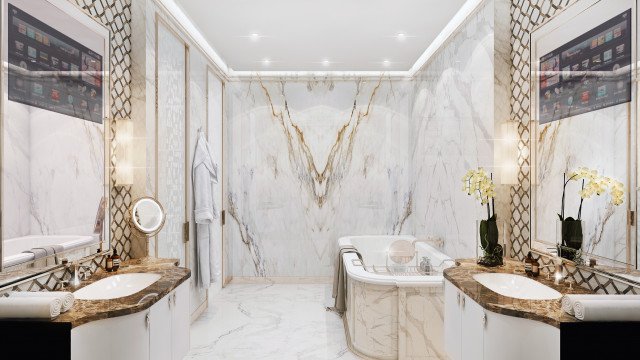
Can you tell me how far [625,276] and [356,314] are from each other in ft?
6.10

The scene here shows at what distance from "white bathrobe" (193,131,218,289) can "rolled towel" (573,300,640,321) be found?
2.93m

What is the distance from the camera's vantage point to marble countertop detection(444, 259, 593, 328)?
145 centimetres

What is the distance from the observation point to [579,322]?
1.36 m

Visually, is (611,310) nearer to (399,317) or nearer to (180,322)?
(399,317)

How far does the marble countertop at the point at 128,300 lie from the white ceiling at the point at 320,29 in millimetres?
1996

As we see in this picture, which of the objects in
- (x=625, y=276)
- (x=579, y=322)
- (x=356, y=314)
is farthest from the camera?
(x=356, y=314)

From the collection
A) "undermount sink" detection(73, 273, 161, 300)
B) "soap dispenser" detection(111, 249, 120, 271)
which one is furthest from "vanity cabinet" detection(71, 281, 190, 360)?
"soap dispenser" detection(111, 249, 120, 271)

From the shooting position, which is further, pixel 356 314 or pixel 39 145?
pixel 356 314

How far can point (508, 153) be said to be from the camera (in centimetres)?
252

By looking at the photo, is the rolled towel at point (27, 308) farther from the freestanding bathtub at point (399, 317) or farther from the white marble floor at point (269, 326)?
the freestanding bathtub at point (399, 317)

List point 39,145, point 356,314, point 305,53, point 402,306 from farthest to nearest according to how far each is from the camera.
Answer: point 305,53 → point 356,314 → point 402,306 → point 39,145

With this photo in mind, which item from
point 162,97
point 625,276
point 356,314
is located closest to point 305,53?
point 162,97

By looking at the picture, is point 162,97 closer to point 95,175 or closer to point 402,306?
point 95,175

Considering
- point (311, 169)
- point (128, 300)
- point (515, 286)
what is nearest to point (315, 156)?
point (311, 169)
